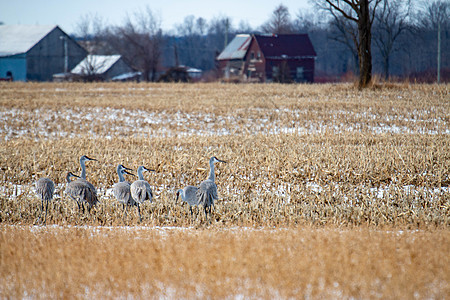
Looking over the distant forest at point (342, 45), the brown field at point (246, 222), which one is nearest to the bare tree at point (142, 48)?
the distant forest at point (342, 45)

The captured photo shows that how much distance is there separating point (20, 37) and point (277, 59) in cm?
3160

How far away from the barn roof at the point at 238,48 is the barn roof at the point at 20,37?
21336mm

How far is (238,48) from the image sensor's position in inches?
2290

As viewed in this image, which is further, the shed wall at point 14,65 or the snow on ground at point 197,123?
the shed wall at point 14,65

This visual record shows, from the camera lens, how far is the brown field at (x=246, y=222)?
4332mm

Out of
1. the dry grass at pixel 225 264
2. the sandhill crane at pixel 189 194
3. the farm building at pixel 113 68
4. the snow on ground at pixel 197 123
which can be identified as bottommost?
the dry grass at pixel 225 264

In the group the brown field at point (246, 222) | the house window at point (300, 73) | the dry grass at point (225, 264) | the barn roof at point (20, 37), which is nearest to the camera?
the dry grass at point (225, 264)

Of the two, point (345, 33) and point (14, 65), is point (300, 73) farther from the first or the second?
point (14, 65)

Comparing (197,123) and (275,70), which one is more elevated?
(275,70)

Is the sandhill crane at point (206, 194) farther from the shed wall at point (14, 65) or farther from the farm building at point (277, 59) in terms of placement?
the shed wall at point (14, 65)

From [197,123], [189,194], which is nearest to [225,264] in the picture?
[189,194]

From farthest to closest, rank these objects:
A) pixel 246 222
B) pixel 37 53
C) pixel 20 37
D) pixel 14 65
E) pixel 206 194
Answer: pixel 20 37 < pixel 37 53 < pixel 14 65 < pixel 206 194 < pixel 246 222

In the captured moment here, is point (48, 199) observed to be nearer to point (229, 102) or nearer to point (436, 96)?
point (229, 102)

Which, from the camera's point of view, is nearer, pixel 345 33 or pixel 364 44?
pixel 364 44
